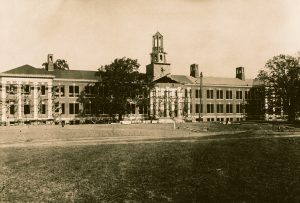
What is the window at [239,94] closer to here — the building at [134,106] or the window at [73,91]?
the building at [134,106]

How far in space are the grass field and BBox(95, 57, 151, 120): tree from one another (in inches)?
1404

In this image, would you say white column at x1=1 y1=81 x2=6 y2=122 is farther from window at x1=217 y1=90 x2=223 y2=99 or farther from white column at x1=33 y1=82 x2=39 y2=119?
window at x1=217 y1=90 x2=223 y2=99

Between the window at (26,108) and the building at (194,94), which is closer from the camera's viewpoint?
the window at (26,108)

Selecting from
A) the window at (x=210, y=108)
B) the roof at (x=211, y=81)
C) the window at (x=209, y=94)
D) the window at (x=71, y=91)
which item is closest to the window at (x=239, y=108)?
the roof at (x=211, y=81)

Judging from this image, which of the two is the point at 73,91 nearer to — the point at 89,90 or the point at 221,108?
the point at 89,90

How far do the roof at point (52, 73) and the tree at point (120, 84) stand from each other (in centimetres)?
382

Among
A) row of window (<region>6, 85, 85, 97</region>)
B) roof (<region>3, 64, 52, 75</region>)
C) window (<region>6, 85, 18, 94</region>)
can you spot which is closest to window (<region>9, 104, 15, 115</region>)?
window (<region>6, 85, 18, 94</region>)

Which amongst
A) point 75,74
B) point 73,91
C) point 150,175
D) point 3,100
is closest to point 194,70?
point 75,74

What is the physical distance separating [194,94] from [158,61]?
914cm

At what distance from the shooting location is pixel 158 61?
65.6 meters

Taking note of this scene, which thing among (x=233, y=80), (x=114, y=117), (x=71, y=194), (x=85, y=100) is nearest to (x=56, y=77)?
(x=85, y=100)

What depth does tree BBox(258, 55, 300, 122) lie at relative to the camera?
5603cm

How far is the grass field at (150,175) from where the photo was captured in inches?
473

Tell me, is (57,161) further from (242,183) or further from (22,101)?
(22,101)
